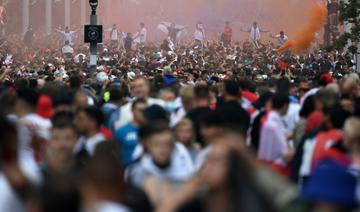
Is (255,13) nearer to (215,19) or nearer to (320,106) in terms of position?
(215,19)

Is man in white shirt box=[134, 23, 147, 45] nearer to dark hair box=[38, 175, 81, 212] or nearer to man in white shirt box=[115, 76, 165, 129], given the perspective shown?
man in white shirt box=[115, 76, 165, 129]

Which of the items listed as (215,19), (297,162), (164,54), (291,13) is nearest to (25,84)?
(297,162)

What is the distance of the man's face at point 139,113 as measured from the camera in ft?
30.8

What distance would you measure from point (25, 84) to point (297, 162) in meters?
5.73

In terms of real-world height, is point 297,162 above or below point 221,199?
below

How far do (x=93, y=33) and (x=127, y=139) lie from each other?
1527 centimetres

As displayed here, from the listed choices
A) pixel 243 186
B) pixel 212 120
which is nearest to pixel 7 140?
pixel 243 186

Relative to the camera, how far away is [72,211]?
4.84 meters

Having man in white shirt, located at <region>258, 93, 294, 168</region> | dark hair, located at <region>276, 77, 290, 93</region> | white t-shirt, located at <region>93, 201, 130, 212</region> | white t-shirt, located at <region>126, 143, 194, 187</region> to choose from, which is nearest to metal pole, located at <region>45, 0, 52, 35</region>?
dark hair, located at <region>276, 77, 290, 93</region>

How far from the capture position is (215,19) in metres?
78.2

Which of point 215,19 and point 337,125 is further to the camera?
point 215,19

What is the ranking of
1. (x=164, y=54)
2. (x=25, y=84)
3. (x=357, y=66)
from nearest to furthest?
1. (x=25, y=84)
2. (x=357, y=66)
3. (x=164, y=54)

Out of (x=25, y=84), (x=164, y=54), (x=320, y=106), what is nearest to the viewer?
(x=320, y=106)

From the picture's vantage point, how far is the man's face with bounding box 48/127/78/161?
23.6 feet
